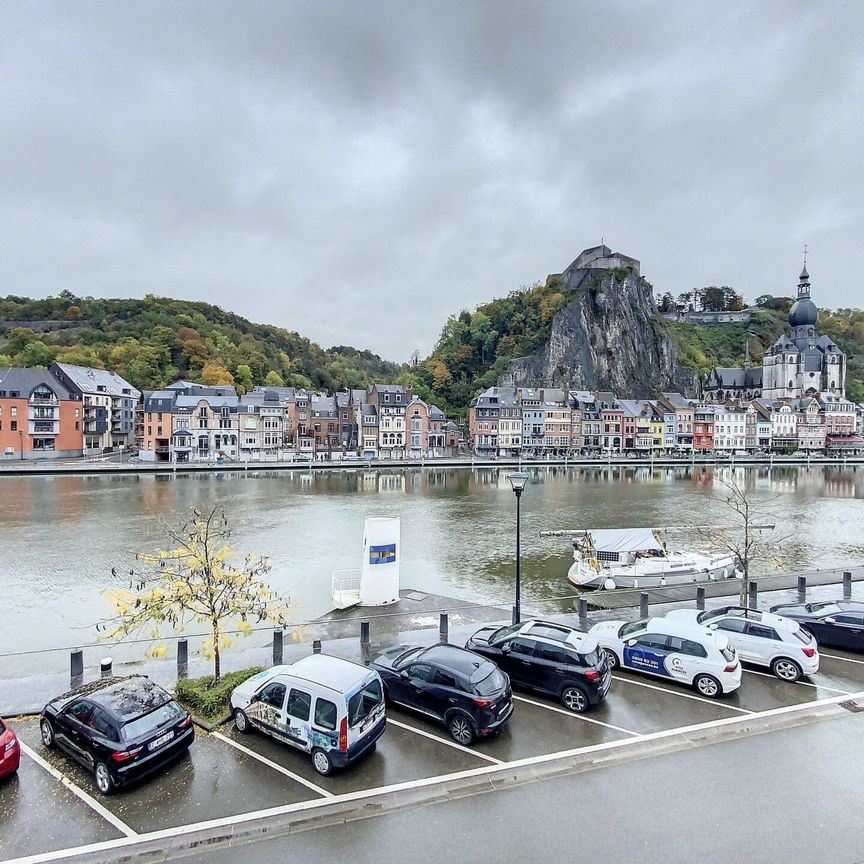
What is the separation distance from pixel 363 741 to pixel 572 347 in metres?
111

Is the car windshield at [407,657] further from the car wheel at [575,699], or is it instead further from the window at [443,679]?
the car wheel at [575,699]

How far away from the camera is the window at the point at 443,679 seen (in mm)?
8289

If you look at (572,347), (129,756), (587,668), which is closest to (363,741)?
(129,756)

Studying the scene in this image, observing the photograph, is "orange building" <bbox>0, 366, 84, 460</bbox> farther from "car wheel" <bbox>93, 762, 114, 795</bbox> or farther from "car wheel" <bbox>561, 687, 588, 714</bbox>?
"car wheel" <bbox>561, 687, 588, 714</bbox>

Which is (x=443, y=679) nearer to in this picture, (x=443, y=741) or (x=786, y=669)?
(x=443, y=741)

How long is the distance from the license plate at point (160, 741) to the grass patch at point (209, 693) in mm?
1365

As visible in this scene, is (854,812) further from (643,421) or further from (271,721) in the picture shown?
(643,421)

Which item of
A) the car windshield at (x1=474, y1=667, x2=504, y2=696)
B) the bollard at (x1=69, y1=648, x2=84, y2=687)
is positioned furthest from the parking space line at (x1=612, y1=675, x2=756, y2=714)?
the bollard at (x1=69, y1=648, x2=84, y2=687)

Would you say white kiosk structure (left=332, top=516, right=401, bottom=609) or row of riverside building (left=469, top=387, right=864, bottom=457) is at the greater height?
row of riverside building (left=469, top=387, right=864, bottom=457)

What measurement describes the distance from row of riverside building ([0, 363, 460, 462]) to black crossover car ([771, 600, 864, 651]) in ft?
235

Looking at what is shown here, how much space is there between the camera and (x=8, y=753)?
6.89 metres

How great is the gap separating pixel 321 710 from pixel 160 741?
2.24 m

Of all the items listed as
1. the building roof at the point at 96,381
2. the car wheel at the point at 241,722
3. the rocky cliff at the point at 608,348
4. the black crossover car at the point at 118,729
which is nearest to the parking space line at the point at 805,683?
the car wheel at the point at 241,722

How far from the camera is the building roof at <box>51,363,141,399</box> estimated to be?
72.5 meters
